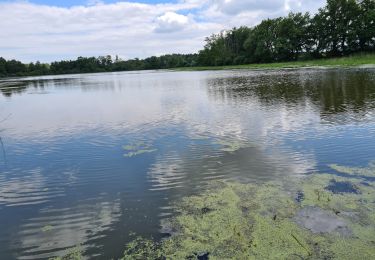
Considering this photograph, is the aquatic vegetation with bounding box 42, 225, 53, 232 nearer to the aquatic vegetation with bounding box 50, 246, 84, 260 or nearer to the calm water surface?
the calm water surface

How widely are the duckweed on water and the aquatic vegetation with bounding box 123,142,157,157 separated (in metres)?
4.57

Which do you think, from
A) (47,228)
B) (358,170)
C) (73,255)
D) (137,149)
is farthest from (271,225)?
(137,149)

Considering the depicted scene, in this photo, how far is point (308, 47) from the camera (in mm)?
95688

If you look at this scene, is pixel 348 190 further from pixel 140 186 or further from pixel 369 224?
pixel 140 186

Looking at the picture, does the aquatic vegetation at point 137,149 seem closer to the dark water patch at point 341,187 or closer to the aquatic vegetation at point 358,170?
the aquatic vegetation at point 358,170

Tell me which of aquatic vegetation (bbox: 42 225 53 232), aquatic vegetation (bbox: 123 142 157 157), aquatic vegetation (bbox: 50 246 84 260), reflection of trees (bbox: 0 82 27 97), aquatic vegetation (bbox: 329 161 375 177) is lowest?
aquatic vegetation (bbox: 50 246 84 260)

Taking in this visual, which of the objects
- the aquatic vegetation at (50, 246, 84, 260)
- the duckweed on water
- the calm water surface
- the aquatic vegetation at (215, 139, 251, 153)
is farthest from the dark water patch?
the aquatic vegetation at (50, 246, 84, 260)

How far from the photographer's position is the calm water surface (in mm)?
7293

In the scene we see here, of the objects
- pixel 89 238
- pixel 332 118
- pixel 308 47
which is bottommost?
pixel 89 238

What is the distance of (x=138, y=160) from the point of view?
11711 mm

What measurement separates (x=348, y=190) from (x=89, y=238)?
5.77m

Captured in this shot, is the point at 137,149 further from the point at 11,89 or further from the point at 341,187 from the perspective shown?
the point at 11,89

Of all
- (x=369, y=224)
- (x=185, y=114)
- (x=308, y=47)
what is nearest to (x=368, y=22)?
(x=308, y=47)

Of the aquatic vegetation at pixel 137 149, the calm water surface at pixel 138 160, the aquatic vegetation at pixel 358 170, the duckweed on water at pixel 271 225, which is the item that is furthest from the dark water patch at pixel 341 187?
the aquatic vegetation at pixel 137 149
